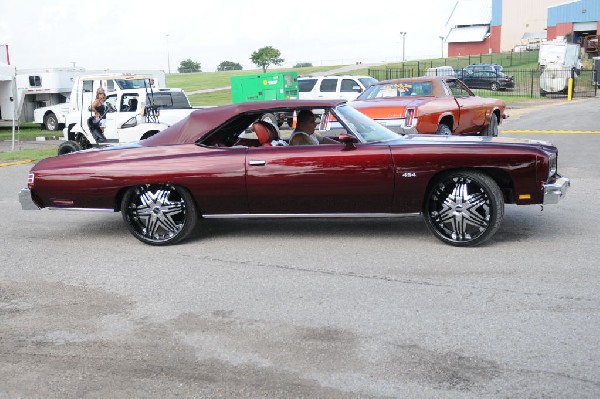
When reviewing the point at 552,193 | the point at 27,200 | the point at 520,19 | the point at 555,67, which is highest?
the point at 520,19

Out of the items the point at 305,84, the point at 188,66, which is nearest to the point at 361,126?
the point at 305,84

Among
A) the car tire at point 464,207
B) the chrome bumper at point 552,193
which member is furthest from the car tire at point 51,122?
the chrome bumper at point 552,193

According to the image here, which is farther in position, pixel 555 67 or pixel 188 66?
pixel 188 66

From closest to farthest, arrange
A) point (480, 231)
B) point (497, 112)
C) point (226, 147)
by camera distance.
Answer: point (480, 231)
point (226, 147)
point (497, 112)

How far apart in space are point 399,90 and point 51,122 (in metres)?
19.0

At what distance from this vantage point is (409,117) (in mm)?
12227

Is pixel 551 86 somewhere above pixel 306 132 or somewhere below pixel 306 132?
above

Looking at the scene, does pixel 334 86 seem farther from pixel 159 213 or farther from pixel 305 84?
pixel 159 213

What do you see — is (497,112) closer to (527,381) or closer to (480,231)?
(480,231)

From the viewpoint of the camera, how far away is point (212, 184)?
7.07 meters

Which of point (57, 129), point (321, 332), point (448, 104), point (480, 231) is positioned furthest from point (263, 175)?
point (57, 129)

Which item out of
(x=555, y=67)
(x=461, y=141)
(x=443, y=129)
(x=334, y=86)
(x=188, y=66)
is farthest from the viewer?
(x=188, y=66)

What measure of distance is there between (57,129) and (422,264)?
25.4m

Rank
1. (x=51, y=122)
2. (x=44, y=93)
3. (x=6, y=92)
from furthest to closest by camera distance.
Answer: (x=44, y=93), (x=51, y=122), (x=6, y=92)
